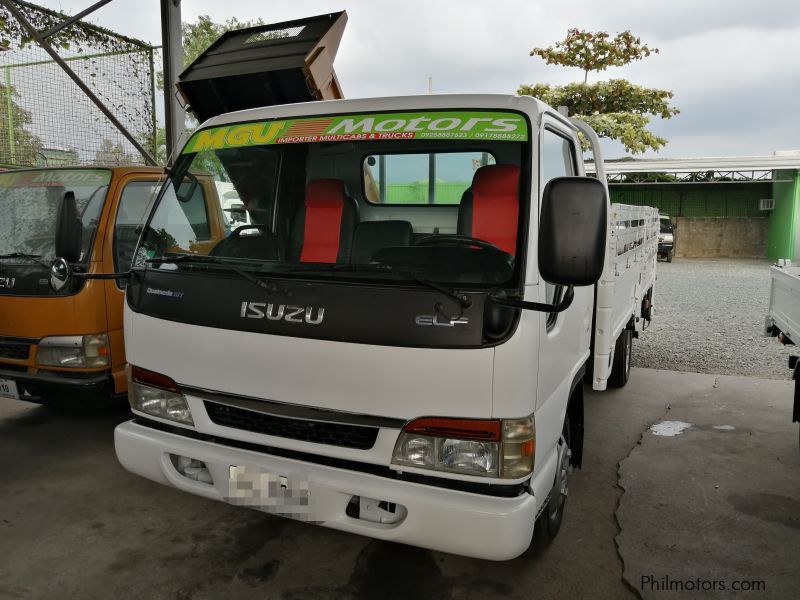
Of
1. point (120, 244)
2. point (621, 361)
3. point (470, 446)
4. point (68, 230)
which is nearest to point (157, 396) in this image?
point (68, 230)

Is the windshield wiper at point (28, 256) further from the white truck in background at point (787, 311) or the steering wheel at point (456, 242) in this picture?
the white truck in background at point (787, 311)

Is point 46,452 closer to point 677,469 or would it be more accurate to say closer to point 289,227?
point 289,227

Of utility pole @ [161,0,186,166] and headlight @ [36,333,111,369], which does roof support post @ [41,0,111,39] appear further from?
headlight @ [36,333,111,369]

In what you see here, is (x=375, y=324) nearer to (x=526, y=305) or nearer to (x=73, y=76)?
(x=526, y=305)

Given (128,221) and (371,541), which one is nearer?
(371,541)

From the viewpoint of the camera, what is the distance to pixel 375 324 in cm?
216

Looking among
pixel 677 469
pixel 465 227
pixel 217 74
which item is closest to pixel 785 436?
pixel 677 469

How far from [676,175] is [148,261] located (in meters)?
25.6

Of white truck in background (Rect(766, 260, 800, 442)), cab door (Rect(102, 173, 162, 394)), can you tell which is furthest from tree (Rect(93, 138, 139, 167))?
white truck in background (Rect(766, 260, 800, 442))

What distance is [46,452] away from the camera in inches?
161

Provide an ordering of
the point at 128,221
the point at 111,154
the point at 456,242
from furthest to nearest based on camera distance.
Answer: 1. the point at 111,154
2. the point at 128,221
3. the point at 456,242

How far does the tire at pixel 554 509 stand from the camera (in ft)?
9.00

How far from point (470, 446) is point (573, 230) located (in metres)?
0.80

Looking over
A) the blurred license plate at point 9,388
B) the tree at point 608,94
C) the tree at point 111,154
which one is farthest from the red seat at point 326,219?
the tree at point 608,94
